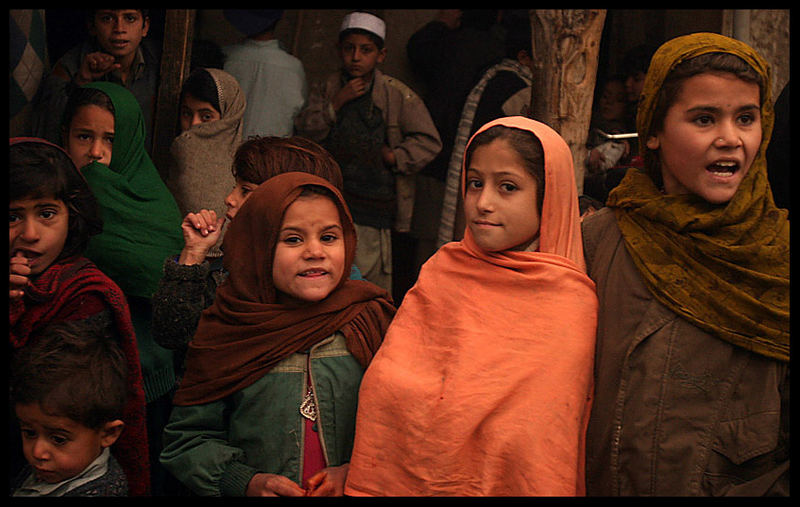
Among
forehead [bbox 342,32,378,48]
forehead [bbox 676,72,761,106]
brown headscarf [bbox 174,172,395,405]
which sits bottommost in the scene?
brown headscarf [bbox 174,172,395,405]

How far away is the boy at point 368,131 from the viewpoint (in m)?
4.58

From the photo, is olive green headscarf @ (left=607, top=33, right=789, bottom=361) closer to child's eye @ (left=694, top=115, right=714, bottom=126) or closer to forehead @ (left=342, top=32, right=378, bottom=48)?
child's eye @ (left=694, top=115, right=714, bottom=126)

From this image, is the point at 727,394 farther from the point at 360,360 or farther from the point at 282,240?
the point at 282,240

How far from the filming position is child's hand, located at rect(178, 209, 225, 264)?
266 cm

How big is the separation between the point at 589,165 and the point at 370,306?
1.86 meters

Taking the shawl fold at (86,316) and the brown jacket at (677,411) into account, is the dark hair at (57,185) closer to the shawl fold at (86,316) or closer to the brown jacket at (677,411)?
the shawl fold at (86,316)

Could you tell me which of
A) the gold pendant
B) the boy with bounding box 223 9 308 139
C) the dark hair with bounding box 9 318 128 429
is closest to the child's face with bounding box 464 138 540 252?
the gold pendant

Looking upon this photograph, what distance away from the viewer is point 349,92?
4.56 meters

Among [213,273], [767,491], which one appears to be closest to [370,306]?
[213,273]

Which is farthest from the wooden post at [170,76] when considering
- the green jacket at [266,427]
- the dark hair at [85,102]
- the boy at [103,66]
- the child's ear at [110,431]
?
the green jacket at [266,427]

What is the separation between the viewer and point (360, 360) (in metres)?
2.33

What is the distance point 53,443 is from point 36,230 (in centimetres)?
74

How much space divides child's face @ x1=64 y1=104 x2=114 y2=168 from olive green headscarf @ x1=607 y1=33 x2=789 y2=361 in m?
2.33

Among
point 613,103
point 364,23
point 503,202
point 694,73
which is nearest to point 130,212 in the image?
point 503,202
